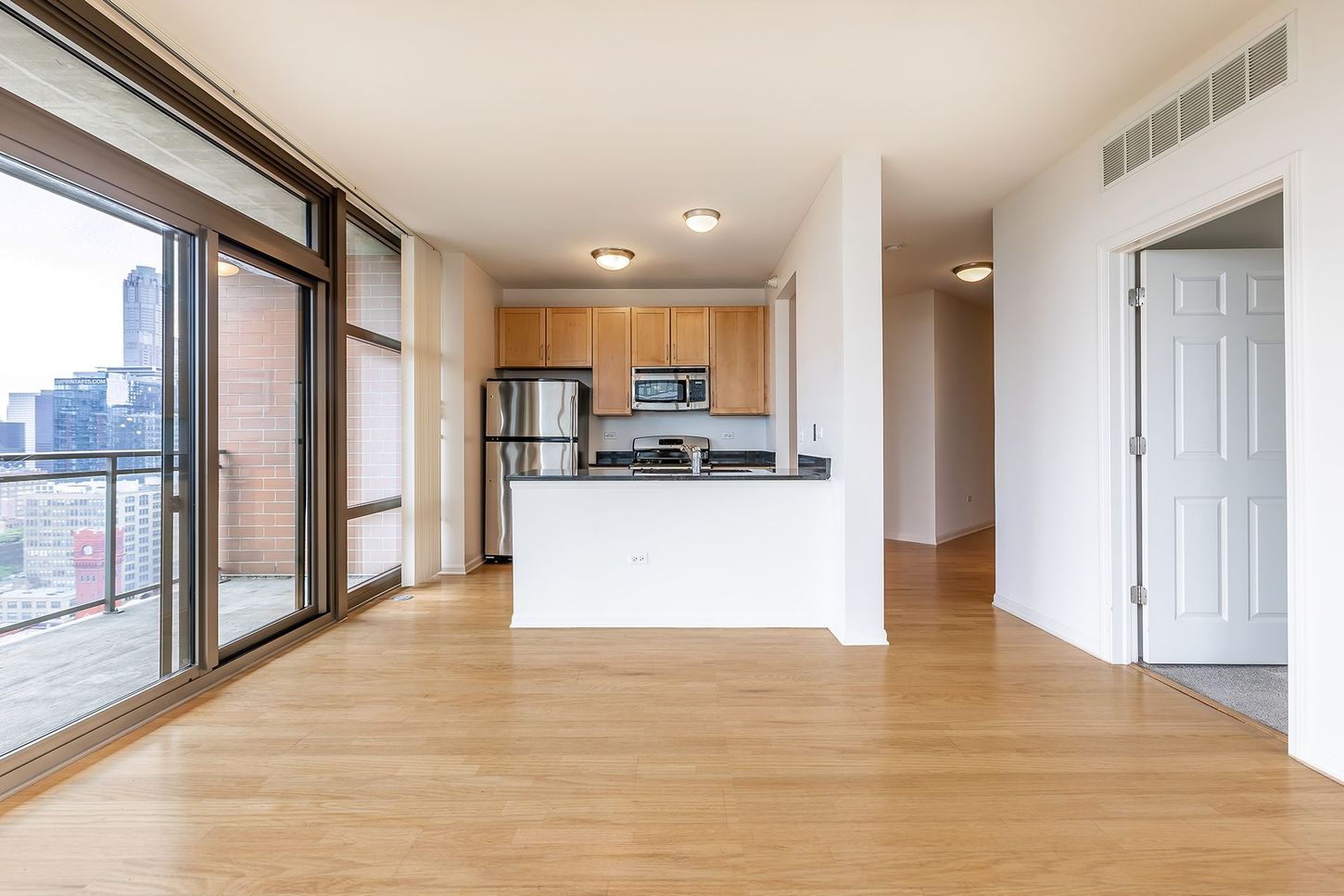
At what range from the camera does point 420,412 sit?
16.3 ft

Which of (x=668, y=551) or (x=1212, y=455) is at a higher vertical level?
(x=1212, y=455)

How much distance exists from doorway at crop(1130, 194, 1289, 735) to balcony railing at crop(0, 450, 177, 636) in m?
4.36

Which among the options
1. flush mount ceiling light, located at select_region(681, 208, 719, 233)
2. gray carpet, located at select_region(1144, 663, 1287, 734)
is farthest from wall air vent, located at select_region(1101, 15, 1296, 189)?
gray carpet, located at select_region(1144, 663, 1287, 734)

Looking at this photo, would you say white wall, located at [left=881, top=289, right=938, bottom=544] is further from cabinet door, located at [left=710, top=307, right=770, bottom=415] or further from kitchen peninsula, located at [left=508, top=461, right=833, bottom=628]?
kitchen peninsula, located at [left=508, top=461, right=833, bottom=628]

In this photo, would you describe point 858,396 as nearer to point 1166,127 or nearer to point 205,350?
point 1166,127

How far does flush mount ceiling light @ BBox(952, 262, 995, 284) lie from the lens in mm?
5770

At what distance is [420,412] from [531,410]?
45.0 inches

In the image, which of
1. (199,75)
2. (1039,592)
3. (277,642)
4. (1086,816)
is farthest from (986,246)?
(277,642)

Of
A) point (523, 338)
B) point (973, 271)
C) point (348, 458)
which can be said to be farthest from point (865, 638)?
point (523, 338)

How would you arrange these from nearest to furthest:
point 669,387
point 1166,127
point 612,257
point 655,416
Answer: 1. point 1166,127
2. point 612,257
3. point 669,387
4. point 655,416

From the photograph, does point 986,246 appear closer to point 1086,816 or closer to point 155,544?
point 1086,816

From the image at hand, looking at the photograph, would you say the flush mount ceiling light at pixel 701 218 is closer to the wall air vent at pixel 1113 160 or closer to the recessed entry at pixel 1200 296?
the wall air vent at pixel 1113 160

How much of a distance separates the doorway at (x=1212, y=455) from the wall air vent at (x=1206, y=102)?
1.53 feet

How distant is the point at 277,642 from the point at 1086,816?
11.7 ft
